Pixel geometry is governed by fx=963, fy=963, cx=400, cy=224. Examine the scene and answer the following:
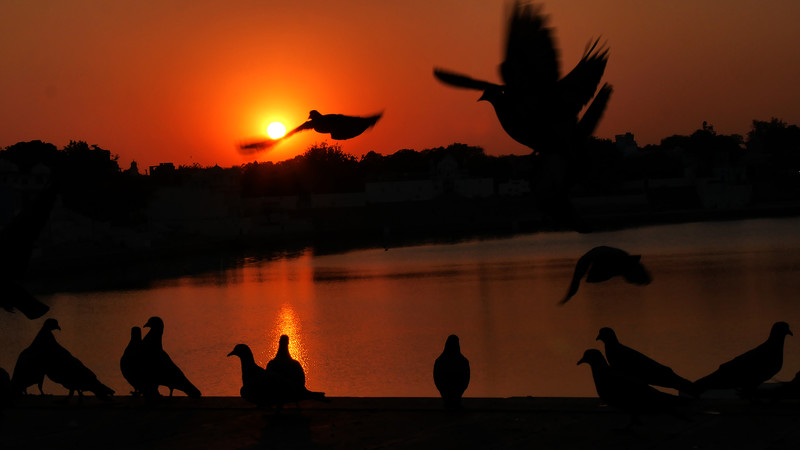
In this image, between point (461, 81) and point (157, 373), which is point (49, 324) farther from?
point (461, 81)

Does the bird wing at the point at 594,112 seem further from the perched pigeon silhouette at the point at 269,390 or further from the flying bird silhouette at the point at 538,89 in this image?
the perched pigeon silhouette at the point at 269,390

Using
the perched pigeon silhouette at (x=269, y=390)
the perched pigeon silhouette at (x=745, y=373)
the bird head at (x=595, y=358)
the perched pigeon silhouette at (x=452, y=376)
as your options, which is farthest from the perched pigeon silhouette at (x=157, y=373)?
the perched pigeon silhouette at (x=745, y=373)

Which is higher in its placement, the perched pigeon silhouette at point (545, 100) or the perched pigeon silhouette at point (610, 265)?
the perched pigeon silhouette at point (545, 100)

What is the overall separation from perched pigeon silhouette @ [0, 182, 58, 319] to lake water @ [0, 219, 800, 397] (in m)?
13.9

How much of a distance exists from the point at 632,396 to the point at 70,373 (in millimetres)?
4471

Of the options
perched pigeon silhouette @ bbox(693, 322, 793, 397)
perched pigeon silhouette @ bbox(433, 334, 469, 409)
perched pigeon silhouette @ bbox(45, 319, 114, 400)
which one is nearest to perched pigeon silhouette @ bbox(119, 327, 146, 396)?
perched pigeon silhouette @ bbox(45, 319, 114, 400)

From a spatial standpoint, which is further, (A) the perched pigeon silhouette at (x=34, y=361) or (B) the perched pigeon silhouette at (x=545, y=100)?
(A) the perched pigeon silhouette at (x=34, y=361)

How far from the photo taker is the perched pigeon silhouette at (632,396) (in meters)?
5.61

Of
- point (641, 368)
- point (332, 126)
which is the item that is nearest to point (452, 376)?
point (641, 368)

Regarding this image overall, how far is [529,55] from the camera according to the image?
3.14 m

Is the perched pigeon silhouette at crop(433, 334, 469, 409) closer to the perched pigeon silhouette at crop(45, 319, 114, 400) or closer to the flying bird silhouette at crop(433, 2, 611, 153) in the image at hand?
the perched pigeon silhouette at crop(45, 319, 114, 400)

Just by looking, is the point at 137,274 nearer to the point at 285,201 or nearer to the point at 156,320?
the point at 285,201

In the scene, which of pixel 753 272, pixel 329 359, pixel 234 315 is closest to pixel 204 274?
pixel 234 315

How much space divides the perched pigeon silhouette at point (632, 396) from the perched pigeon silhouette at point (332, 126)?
2.99 meters
